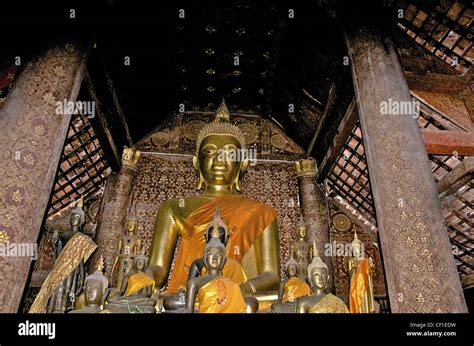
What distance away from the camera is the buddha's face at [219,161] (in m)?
5.65

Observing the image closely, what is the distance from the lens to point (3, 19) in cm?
420

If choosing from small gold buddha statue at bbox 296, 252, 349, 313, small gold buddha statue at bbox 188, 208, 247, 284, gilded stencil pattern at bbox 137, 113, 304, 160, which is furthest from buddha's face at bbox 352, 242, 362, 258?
gilded stencil pattern at bbox 137, 113, 304, 160

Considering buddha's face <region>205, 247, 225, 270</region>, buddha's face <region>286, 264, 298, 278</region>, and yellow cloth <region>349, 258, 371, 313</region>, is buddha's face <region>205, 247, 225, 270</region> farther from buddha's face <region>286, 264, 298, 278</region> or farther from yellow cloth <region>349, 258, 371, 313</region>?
buddha's face <region>286, 264, 298, 278</region>

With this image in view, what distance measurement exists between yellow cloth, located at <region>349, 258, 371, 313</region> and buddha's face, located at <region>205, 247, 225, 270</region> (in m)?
1.12

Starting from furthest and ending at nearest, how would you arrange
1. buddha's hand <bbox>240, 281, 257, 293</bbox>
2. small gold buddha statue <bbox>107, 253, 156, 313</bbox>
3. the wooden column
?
buddha's hand <bbox>240, 281, 257, 293</bbox>
small gold buddha statue <bbox>107, 253, 156, 313</bbox>
the wooden column

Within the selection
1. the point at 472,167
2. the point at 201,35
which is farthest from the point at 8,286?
the point at 472,167

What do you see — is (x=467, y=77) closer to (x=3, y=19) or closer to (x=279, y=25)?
(x=279, y=25)

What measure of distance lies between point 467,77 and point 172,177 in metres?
4.82

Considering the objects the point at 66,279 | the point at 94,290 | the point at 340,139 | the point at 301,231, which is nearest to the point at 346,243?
the point at 301,231

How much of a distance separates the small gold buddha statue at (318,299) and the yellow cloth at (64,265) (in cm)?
221

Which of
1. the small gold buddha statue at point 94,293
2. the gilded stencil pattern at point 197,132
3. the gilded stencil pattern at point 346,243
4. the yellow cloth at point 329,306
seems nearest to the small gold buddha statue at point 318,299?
the yellow cloth at point 329,306

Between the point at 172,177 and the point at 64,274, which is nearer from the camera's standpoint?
the point at 64,274

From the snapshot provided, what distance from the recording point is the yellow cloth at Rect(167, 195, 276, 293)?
4914mm

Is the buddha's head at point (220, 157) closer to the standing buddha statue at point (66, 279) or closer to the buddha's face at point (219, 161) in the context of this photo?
the buddha's face at point (219, 161)
